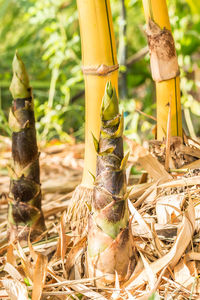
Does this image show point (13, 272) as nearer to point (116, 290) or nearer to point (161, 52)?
point (116, 290)

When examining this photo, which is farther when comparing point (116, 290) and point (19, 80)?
point (19, 80)

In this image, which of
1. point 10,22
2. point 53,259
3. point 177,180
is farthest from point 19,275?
point 10,22

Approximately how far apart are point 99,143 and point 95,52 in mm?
225

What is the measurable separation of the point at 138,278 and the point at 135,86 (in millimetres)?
2603

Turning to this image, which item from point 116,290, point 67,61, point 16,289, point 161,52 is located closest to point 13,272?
point 16,289

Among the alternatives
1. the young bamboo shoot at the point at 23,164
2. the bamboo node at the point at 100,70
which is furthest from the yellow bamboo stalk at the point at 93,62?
the young bamboo shoot at the point at 23,164

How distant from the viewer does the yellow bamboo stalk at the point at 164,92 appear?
0.80 meters

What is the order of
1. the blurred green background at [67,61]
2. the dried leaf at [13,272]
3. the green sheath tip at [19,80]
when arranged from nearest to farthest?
1. the dried leaf at [13,272]
2. the green sheath tip at [19,80]
3. the blurred green background at [67,61]

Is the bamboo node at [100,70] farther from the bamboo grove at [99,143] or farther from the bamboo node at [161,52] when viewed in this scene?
the bamboo node at [161,52]

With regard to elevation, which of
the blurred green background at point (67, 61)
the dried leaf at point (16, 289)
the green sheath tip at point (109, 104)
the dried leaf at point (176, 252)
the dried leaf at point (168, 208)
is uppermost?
the blurred green background at point (67, 61)

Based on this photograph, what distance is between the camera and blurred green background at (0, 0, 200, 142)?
81.9 inches

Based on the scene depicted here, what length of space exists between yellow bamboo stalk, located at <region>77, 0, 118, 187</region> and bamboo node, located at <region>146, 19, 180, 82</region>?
114 mm

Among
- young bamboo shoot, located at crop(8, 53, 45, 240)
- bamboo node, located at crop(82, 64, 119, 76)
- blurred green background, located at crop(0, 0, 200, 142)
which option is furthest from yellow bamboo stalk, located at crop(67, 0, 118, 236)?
blurred green background, located at crop(0, 0, 200, 142)

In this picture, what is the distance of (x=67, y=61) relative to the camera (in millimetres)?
2701
